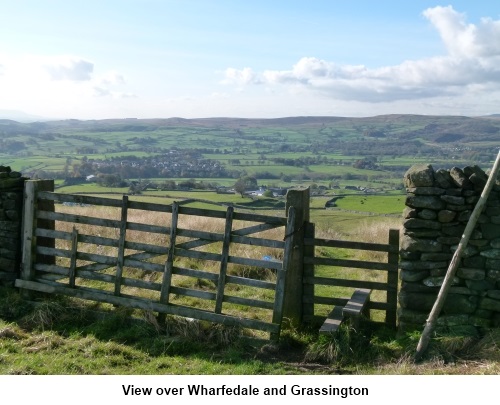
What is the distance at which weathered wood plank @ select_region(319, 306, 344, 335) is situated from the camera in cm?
660

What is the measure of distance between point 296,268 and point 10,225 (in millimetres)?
4933

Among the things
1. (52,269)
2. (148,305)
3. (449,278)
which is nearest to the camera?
(449,278)

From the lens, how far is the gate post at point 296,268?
24.8 ft

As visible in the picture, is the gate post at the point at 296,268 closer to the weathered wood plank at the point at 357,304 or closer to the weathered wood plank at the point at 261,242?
the weathered wood plank at the point at 261,242

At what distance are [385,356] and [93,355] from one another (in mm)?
3756

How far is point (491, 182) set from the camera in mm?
6180

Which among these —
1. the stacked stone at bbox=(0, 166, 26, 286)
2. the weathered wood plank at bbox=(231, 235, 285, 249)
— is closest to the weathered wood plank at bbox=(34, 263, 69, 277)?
the stacked stone at bbox=(0, 166, 26, 286)

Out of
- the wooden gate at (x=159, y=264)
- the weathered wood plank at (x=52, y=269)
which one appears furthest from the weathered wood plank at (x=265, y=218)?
the weathered wood plank at (x=52, y=269)

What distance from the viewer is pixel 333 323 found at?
6.86m

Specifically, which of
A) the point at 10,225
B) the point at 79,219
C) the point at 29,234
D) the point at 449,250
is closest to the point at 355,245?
the point at 449,250

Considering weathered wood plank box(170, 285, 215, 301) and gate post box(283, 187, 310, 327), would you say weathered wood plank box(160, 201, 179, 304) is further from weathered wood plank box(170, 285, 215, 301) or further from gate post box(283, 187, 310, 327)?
gate post box(283, 187, 310, 327)

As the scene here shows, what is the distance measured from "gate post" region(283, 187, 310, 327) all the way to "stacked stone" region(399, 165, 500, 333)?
148cm

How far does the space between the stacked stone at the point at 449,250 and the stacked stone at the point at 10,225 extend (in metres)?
6.35

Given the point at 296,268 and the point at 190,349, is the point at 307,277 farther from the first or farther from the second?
the point at 190,349
